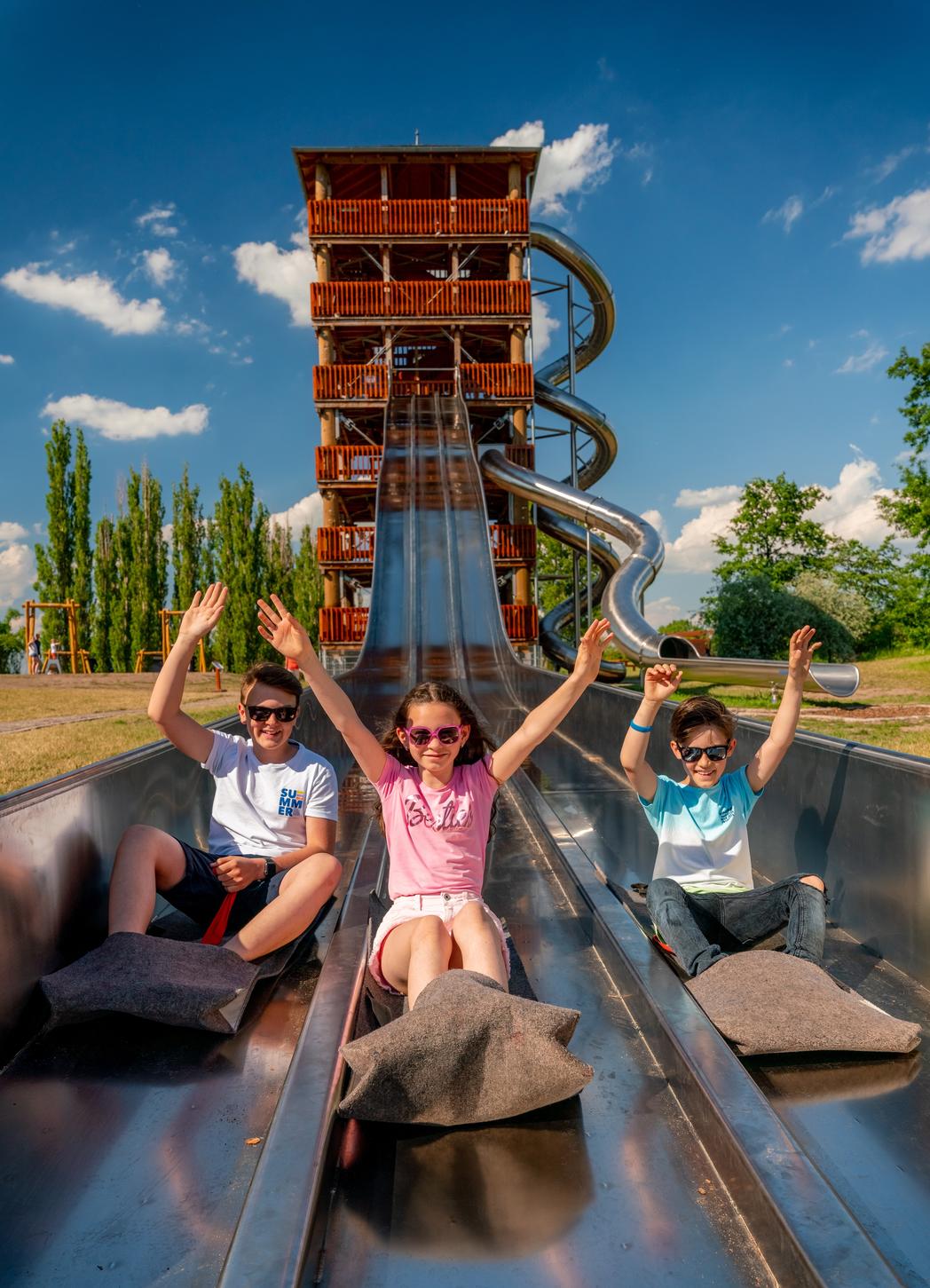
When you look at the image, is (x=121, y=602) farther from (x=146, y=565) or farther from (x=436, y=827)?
(x=436, y=827)

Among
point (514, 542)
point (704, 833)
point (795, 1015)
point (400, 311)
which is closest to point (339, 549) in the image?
point (514, 542)

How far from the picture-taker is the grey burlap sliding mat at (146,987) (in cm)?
257

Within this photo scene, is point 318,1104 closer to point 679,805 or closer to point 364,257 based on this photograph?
point 679,805

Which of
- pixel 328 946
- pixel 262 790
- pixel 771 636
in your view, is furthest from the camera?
pixel 771 636

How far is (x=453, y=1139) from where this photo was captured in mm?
2059

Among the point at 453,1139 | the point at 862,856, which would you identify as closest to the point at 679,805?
the point at 862,856

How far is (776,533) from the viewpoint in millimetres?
38594

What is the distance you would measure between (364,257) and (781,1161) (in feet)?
83.5

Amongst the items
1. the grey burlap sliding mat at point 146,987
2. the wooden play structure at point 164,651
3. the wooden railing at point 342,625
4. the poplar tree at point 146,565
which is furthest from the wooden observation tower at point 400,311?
the grey burlap sliding mat at point 146,987

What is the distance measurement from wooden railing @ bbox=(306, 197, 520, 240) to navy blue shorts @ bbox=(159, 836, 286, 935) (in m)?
21.3

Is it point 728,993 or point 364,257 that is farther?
point 364,257

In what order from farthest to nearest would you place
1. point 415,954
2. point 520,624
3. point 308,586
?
point 308,586, point 520,624, point 415,954

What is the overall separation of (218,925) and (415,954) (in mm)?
971

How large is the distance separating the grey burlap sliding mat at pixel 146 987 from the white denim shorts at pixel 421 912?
42 cm
